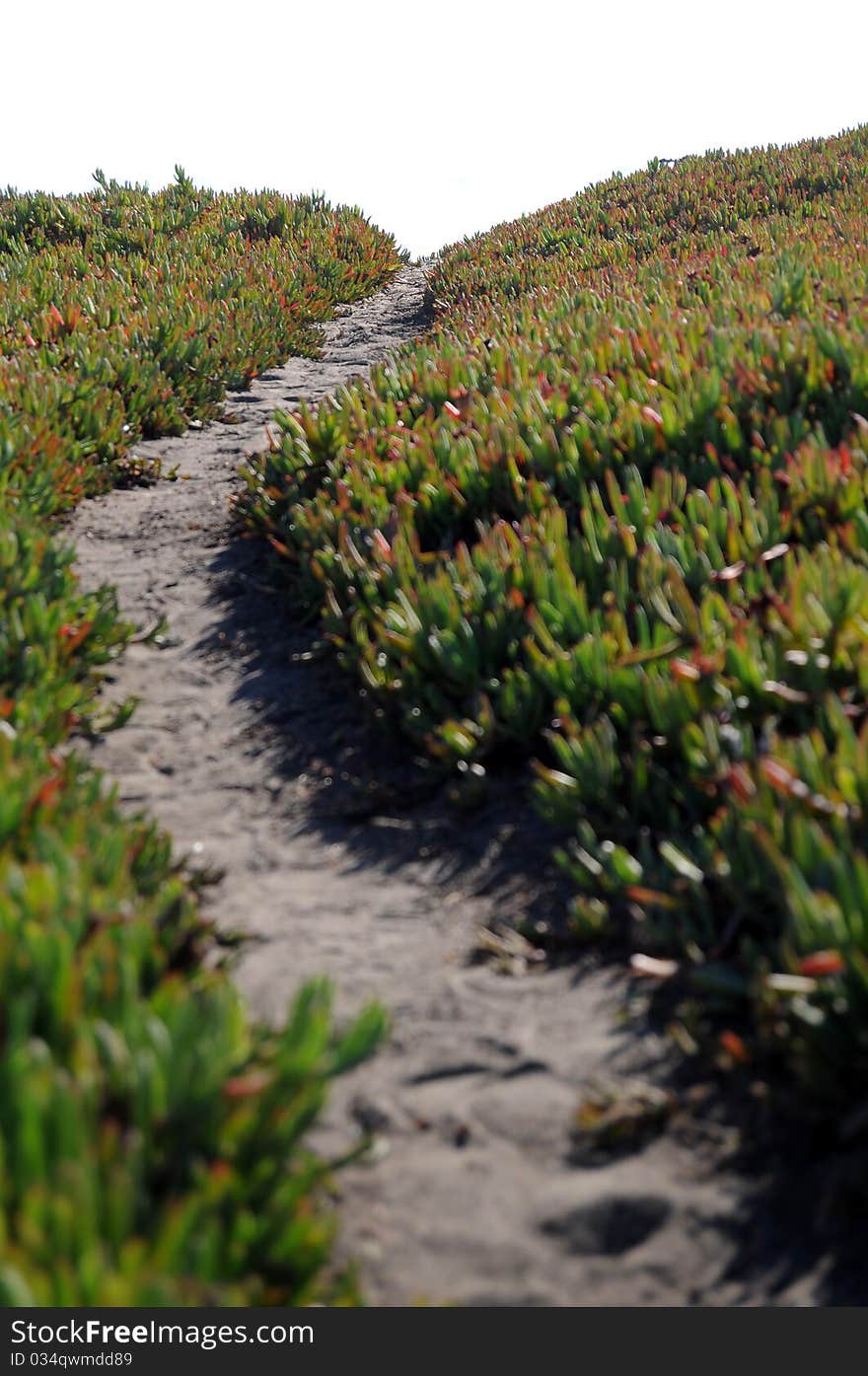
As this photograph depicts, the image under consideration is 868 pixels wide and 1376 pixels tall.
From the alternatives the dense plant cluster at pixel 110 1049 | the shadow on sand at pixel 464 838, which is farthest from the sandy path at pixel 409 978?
the dense plant cluster at pixel 110 1049

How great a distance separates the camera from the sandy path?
2.22 meters

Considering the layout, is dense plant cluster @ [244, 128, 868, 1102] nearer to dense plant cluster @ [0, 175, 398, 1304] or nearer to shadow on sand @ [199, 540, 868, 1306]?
shadow on sand @ [199, 540, 868, 1306]

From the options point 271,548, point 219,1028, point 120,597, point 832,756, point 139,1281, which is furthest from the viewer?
point 271,548

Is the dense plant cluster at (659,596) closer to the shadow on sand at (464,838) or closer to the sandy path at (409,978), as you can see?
the shadow on sand at (464,838)

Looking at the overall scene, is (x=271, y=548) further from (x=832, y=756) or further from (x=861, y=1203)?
(x=861, y=1203)

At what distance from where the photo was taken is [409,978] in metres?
3.12

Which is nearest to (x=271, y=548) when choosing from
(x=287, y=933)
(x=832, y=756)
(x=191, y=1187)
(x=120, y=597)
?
(x=120, y=597)

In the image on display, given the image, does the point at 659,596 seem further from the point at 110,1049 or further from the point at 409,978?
the point at 110,1049

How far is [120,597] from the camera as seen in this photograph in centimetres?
602

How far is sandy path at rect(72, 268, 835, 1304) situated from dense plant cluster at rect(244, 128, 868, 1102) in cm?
31

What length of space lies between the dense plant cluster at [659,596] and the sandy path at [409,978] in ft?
1.02
